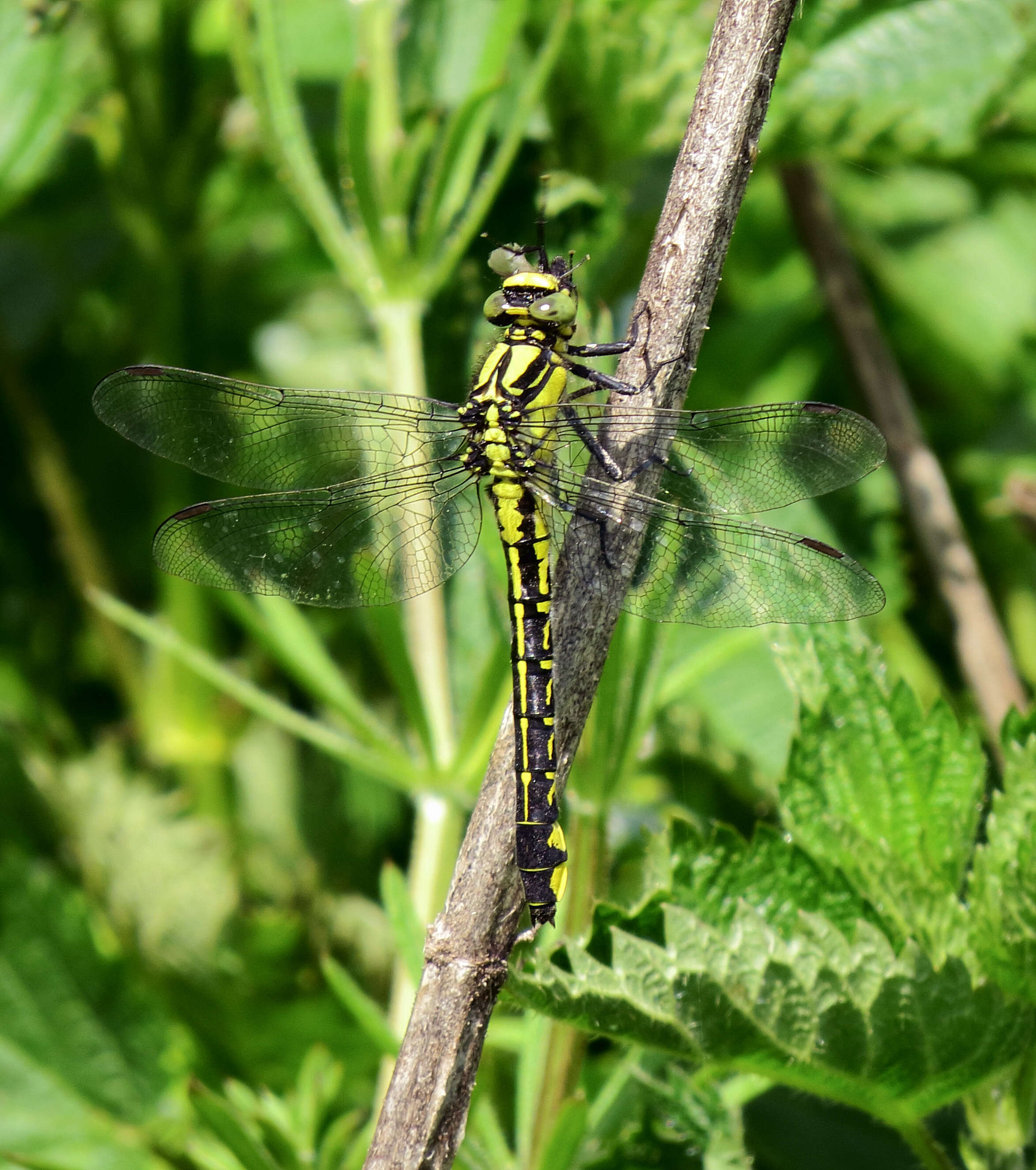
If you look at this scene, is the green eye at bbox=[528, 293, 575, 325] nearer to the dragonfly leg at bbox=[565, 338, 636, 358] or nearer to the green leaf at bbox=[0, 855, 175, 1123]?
the dragonfly leg at bbox=[565, 338, 636, 358]

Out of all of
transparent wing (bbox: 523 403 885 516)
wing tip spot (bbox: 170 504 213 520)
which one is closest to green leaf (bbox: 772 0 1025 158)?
transparent wing (bbox: 523 403 885 516)

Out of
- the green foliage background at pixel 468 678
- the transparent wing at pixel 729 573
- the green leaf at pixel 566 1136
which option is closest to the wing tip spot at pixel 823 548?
the transparent wing at pixel 729 573

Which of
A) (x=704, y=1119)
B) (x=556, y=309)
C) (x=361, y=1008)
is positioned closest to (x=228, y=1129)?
(x=361, y=1008)

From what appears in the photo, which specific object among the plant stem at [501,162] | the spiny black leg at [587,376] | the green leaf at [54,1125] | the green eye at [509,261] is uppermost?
the plant stem at [501,162]

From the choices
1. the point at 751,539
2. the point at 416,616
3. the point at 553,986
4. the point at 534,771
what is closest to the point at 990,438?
the point at 751,539

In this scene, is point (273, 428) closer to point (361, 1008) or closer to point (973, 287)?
point (361, 1008)

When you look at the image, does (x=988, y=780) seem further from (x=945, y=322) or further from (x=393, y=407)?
(x=945, y=322)

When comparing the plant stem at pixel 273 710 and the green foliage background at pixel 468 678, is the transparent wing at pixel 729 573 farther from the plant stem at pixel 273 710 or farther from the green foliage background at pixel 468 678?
the plant stem at pixel 273 710
